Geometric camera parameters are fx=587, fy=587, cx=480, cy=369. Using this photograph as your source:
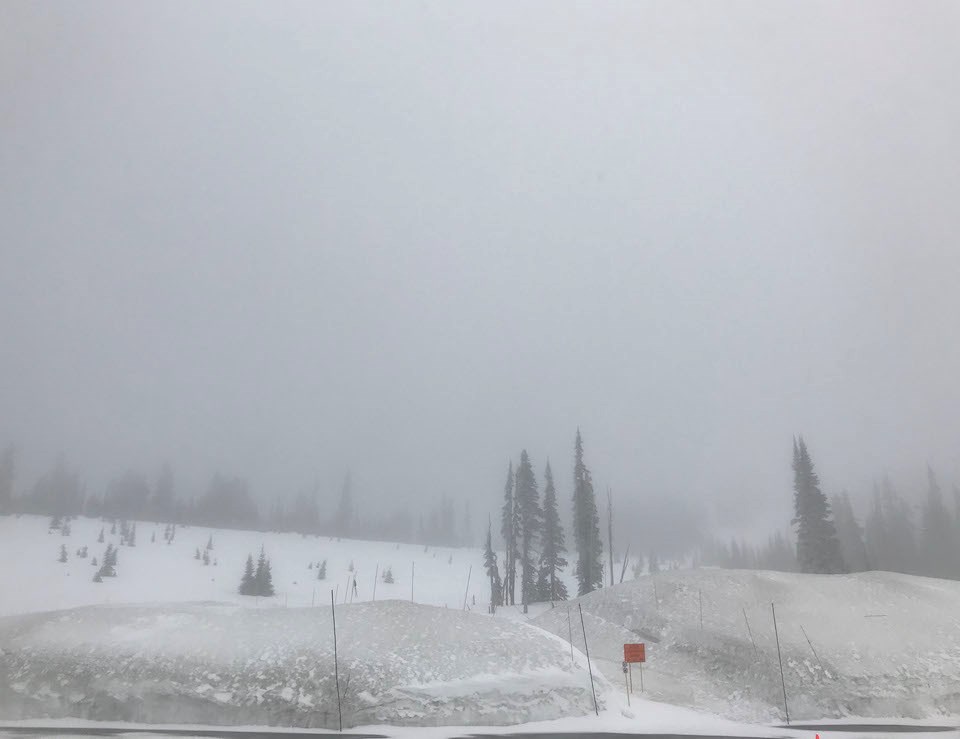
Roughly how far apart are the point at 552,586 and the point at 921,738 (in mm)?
40014

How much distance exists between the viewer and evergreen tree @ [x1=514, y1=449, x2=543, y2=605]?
59031 millimetres

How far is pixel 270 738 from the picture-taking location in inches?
782

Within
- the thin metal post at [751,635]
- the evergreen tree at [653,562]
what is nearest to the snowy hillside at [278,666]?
the thin metal post at [751,635]

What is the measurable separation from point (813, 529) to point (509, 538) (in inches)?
1154

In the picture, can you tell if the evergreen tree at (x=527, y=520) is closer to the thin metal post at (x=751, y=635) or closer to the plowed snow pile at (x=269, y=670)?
the thin metal post at (x=751, y=635)

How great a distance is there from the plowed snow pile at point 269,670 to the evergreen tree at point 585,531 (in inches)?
1192

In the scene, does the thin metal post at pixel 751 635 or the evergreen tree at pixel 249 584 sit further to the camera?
the evergreen tree at pixel 249 584

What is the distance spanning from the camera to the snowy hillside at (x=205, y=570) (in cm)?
4544

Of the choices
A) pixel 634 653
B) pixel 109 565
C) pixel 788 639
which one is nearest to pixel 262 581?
pixel 109 565

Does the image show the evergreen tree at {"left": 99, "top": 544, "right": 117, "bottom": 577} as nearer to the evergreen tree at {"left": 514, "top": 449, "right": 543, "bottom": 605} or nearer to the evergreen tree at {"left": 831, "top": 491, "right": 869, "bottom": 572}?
the evergreen tree at {"left": 514, "top": 449, "right": 543, "bottom": 605}

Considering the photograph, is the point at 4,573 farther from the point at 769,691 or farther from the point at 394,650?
the point at 769,691

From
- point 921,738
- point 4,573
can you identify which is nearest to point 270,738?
point 921,738

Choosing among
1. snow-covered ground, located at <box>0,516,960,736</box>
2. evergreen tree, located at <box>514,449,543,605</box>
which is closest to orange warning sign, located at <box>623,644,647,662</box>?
snow-covered ground, located at <box>0,516,960,736</box>

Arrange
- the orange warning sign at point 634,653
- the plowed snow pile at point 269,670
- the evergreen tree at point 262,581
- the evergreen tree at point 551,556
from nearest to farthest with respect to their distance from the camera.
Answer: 1. the plowed snow pile at point 269,670
2. the orange warning sign at point 634,653
3. the evergreen tree at point 262,581
4. the evergreen tree at point 551,556
